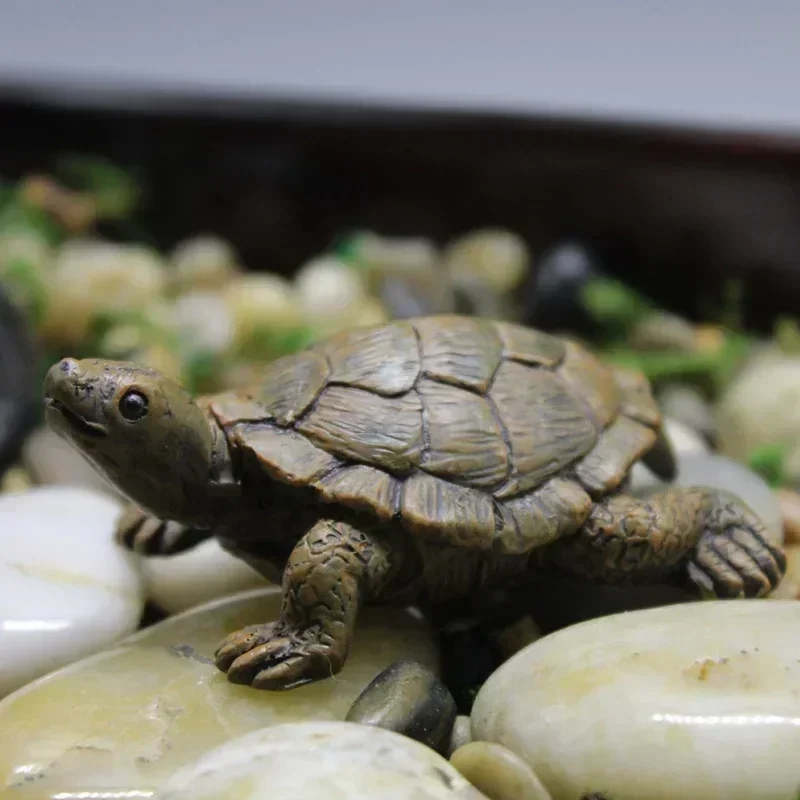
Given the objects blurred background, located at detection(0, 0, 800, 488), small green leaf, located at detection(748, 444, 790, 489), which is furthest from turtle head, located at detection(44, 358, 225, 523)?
small green leaf, located at detection(748, 444, 790, 489)

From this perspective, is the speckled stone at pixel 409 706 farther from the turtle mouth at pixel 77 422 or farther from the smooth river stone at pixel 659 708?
the turtle mouth at pixel 77 422

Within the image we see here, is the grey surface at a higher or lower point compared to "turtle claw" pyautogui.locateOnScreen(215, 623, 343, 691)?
higher

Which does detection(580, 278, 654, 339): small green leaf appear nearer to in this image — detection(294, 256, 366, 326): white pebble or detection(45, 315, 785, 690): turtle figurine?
detection(294, 256, 366, 326): white pebble

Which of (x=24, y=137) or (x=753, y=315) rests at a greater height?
(x=24, y=137)

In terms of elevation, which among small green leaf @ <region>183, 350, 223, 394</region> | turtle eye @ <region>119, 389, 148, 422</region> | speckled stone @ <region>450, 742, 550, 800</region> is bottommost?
small green leaf @ <region>183, 350, 223, 394</region>

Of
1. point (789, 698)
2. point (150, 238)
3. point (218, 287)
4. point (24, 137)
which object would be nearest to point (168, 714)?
point (789, 698)

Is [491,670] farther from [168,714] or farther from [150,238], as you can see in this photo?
[150,238]
